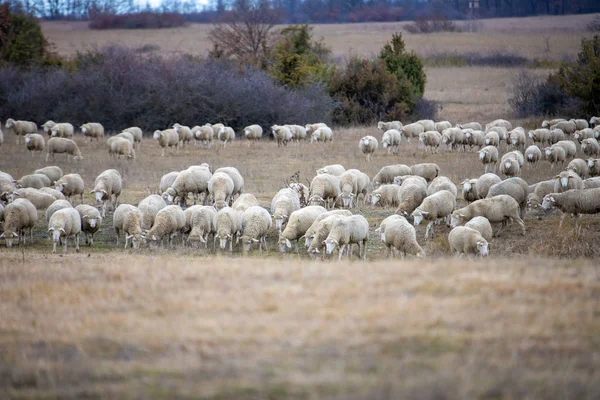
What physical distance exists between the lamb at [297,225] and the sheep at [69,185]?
259 inches

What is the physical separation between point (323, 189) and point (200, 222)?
160 inches

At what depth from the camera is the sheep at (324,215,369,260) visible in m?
13.5

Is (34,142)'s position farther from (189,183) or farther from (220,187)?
(220,187)

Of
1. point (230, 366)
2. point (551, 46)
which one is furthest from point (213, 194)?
point (551, 46)

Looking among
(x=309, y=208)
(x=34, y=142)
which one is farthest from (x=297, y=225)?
(x=34, y=142)

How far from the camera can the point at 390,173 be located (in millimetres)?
21688

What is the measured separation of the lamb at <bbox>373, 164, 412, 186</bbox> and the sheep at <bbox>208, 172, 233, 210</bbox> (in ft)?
16.9

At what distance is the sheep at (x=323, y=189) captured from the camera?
59.4ft

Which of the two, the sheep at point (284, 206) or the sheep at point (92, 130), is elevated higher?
the sheep at point (92, 130)

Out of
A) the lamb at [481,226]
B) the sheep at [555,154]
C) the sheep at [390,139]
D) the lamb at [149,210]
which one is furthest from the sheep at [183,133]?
the lamb at [481,226]

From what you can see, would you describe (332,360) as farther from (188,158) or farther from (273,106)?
(273,106)

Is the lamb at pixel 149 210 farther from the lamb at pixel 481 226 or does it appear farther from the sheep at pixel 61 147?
the sheep at pixel 61 147

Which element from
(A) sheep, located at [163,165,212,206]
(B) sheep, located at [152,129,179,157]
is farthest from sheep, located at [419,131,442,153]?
(A) sheep, located at [163,165,212,206]

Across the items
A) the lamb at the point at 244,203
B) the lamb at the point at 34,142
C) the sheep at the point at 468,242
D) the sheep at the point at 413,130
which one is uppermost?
the lamb at the point at 34,142
